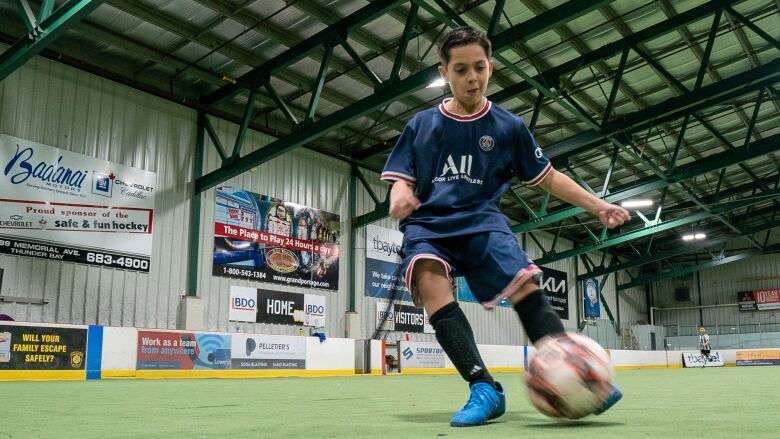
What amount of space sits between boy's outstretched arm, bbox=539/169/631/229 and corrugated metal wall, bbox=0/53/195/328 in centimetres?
1185

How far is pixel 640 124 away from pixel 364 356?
9.49m

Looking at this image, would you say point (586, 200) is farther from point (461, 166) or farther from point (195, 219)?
point (195, 219)

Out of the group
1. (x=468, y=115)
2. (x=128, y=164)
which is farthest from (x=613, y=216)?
(x=128, y=164)

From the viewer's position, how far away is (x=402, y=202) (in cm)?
296

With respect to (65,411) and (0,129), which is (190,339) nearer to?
(0,129)

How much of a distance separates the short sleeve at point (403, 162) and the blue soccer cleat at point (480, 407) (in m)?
0.94

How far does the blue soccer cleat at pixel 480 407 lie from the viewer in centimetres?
269

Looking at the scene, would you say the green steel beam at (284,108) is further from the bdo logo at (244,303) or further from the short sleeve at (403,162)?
the short sleeve at (403,162)

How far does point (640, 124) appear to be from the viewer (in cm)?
Result: 1878

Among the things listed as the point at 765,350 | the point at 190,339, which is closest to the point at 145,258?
the point at 190,339

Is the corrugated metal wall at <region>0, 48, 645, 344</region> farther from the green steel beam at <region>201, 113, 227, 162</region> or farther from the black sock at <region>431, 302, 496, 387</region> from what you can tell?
the black sock at <region>431, 302, 496, 387</region>

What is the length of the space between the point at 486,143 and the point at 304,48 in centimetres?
1190

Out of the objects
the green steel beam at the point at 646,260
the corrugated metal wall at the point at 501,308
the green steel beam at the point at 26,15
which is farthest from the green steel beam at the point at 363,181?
the green steel beam at the point at 646,260

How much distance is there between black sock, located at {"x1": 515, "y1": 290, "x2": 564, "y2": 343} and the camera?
114 inches
